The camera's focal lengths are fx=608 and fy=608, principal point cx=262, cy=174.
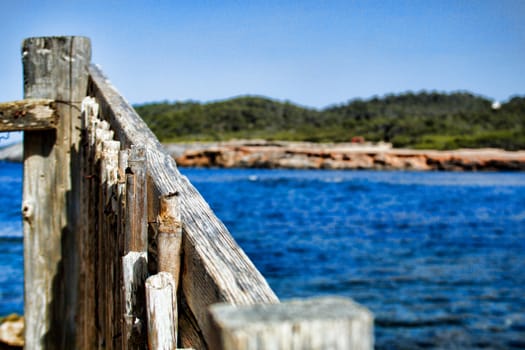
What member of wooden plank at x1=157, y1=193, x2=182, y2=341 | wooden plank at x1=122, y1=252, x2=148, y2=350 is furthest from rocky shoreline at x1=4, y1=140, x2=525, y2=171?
wooden plank at x1=157, y1=193, x2=182, y2=341

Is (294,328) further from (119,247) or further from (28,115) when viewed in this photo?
(28,115)

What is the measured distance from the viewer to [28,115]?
338 centimetres

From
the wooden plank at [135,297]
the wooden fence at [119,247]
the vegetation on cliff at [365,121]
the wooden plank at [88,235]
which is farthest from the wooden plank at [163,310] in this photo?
the vegetation on cliff at [365,121]

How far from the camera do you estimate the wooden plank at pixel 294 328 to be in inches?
23.9

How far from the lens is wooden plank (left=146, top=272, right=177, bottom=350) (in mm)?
1409

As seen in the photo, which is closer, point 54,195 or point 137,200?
point 137,200

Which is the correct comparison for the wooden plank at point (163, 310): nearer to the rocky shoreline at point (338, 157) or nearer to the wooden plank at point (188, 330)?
the wooden plank at point (188, 330)

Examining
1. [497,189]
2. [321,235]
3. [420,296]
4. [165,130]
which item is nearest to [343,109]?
[165,130]

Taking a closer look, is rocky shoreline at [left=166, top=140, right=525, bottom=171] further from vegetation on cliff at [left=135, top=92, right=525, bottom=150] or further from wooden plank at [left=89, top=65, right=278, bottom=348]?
wooden plank at [left=89, top=65, right=278, bottom=348]

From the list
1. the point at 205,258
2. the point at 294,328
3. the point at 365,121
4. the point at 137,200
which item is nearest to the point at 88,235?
the point at 137,200

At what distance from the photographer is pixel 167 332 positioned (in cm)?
141

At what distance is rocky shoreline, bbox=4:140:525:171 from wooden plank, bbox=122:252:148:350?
42.0 meters

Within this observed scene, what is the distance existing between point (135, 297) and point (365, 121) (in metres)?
61.1

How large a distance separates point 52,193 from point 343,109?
73.7m
